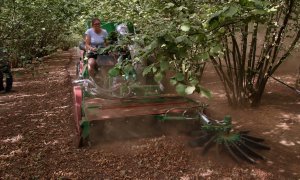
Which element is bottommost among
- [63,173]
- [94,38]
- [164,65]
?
[63,173]

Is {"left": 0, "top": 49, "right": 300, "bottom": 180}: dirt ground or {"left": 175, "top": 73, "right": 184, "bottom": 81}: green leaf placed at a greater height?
{"left": 175, "top": 73, "right": 184, "bottom": 81}: green leaf

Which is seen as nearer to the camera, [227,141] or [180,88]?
[180,88]

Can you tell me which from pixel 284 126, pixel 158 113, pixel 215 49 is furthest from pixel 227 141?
pixel 215 49

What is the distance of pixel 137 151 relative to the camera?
5.37m

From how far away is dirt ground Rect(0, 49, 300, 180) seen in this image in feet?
15.5

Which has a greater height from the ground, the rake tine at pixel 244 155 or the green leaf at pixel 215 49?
the green leaf at pixel 215 49

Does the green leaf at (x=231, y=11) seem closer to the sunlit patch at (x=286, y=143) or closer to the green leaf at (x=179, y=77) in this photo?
the green leaf at (x=179, y=77)

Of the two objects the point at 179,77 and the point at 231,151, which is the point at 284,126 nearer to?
the point at 231,151

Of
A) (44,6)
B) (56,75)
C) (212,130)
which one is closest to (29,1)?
(44,6)

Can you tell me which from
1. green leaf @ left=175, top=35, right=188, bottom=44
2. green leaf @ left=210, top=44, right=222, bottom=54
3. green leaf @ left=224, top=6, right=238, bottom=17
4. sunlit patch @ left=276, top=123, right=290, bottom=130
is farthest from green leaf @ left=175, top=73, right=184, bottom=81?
sunlit patch @ left=276, top=123, right=290, bottom=130

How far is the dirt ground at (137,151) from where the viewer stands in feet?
15.5

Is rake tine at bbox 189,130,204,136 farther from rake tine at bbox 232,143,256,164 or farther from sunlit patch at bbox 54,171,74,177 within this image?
sunlit patch at bbox 54,171,74,177

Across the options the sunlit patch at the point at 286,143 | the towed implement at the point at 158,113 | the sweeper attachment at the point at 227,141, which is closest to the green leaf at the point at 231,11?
the towed implement at the point at 158,113

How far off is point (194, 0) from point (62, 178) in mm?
3053
